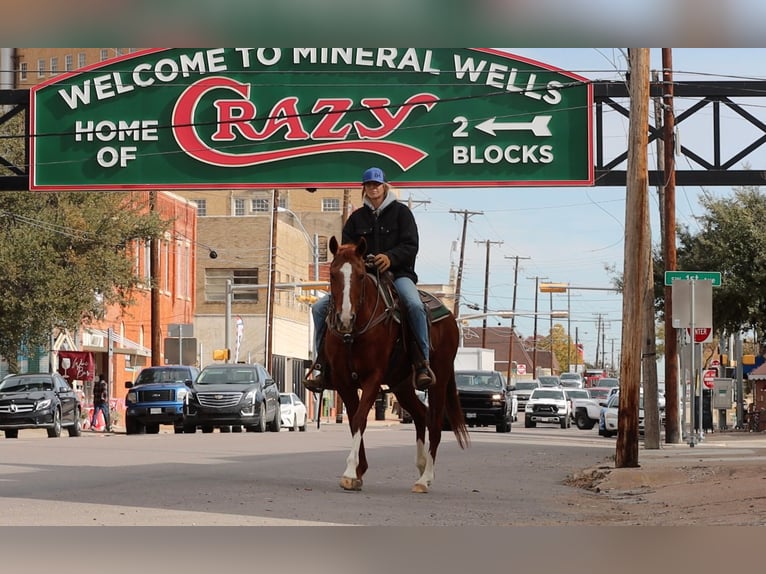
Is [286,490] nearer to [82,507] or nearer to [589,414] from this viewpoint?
[82,507]

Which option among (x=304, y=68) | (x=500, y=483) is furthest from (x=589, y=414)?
(x=500, y=483)

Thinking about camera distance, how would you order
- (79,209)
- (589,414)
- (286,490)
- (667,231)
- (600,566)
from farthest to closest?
(589,414)
(79,209)
(667,231)
(286,490)
(600,566)

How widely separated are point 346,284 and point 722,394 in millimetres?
34576

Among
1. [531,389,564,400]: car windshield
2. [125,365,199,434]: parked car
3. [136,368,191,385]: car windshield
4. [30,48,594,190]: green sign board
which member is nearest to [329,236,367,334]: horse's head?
[30,48,594,190]: green sign board

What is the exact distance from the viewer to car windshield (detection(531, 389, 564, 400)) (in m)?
57.7

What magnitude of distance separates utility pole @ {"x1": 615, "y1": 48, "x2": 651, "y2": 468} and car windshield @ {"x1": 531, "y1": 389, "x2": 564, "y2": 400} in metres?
35.8

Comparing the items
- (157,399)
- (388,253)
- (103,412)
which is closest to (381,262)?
(388,253)

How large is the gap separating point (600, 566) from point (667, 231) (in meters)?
25.5

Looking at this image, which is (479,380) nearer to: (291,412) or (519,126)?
(291,412)

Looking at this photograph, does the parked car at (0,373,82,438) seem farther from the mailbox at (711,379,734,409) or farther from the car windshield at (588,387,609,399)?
the car windshield at (588,387,609,399)

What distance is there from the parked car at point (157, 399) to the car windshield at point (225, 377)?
94.2 inches

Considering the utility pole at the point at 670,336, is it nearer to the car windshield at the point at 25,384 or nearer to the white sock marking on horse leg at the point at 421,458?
the car windshield at the point at 25,384

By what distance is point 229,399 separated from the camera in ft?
121
